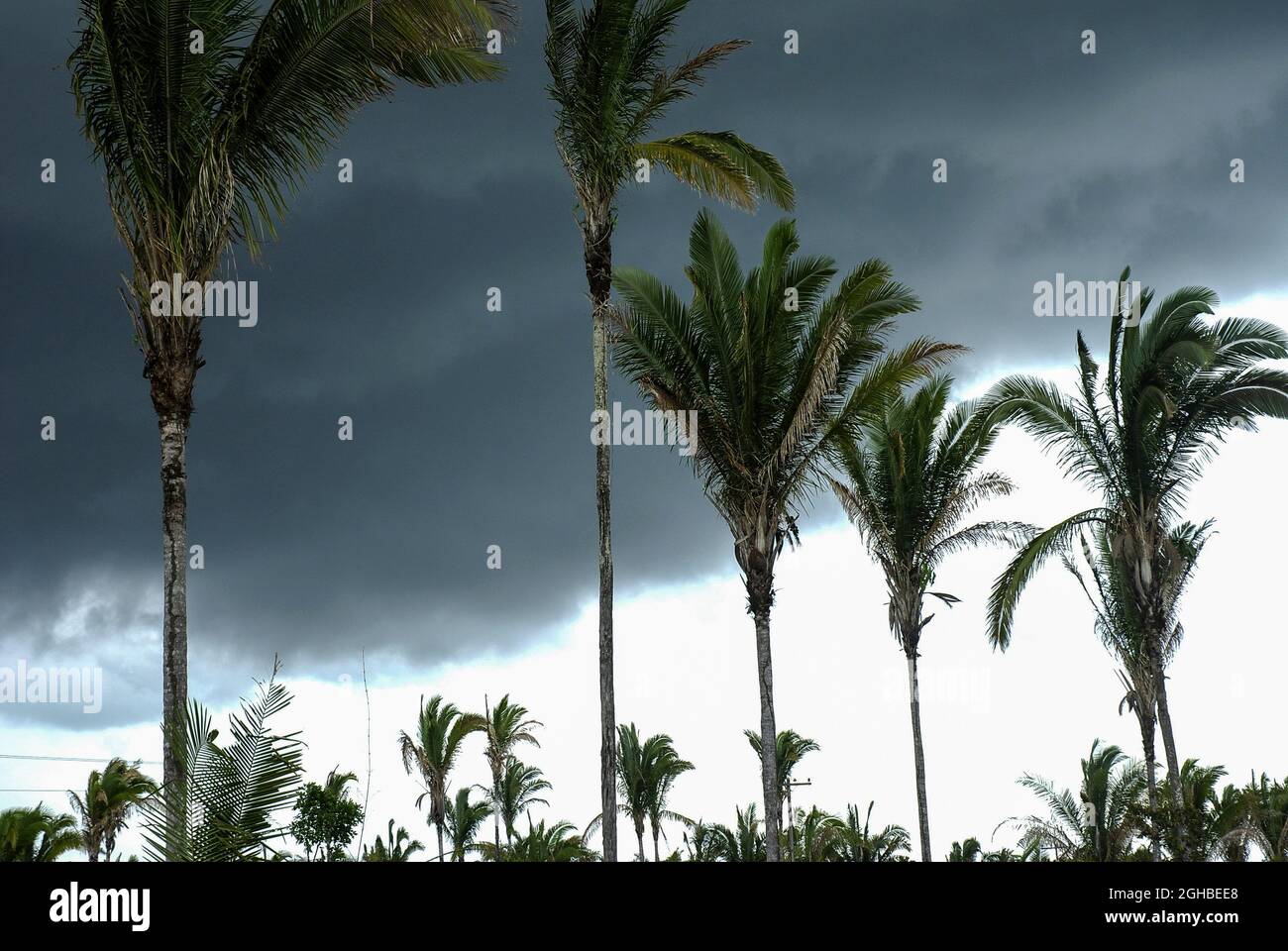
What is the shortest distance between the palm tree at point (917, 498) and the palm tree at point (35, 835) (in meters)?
22.5

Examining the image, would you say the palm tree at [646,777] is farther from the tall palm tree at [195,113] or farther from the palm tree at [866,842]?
the tall palm tree at [195,113]

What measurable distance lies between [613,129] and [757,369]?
181 inches

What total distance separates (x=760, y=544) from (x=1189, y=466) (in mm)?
8582

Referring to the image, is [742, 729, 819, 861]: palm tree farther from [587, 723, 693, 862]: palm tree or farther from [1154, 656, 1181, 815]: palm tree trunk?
[1154, 656, 1181, 815]: palm tree trunk

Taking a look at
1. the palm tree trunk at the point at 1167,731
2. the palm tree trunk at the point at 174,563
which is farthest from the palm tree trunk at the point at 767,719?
the palm tree trunk at the point at 174,563

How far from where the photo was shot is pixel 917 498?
24062 mm

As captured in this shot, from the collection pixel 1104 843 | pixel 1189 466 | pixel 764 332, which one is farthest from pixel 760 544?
pixel 1104 843

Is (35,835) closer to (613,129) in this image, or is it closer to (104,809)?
(104,809)

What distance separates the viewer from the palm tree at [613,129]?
55.1 feet

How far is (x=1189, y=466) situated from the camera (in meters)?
20.9

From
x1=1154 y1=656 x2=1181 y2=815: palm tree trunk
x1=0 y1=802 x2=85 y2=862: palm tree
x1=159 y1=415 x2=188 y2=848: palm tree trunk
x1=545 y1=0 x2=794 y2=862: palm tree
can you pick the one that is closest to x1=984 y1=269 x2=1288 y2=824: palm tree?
x1=1154 y1=656 x2=1181 y2=815: palm tree trunk

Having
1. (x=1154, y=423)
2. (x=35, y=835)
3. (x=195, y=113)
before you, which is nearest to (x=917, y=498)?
(x=1154, y=423)
